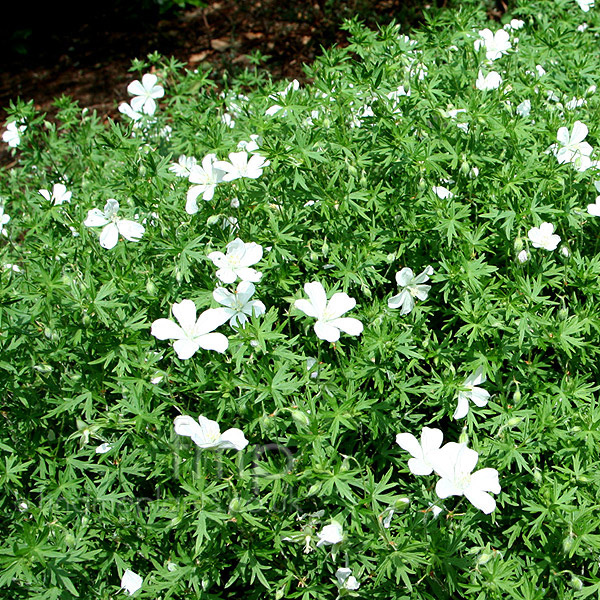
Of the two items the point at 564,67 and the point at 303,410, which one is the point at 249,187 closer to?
the point at 303,410

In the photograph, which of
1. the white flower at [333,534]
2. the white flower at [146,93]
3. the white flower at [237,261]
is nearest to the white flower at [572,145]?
the white flower at [237,261]

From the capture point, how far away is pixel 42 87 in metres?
7.09

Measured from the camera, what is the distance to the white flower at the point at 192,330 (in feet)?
7.39

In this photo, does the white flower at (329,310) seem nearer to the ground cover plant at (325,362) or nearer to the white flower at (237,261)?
the ground cover plant at (325,362)

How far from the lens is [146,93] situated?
3.89 meters

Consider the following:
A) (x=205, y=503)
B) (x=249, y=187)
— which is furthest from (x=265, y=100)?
(x=205, y=503)

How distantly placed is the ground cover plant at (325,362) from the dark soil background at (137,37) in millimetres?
3602

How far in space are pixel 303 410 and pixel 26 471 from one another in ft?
4.49

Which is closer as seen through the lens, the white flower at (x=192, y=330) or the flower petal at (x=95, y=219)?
the white flower at (x=192, y=330)

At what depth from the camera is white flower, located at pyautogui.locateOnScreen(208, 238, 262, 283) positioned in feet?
7.92

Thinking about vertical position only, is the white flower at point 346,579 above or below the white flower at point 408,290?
below

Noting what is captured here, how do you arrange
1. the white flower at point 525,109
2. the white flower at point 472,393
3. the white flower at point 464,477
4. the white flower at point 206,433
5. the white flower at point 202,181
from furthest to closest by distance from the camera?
the white flower at point 525,109 < the white flower at point 202,181 < the white flower at point 472,393 < the white flower at point 206,433 < the white flower at point 464,477

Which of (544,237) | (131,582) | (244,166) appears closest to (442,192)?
(544,237)

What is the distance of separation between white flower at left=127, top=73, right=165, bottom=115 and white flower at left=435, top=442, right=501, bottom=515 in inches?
111
